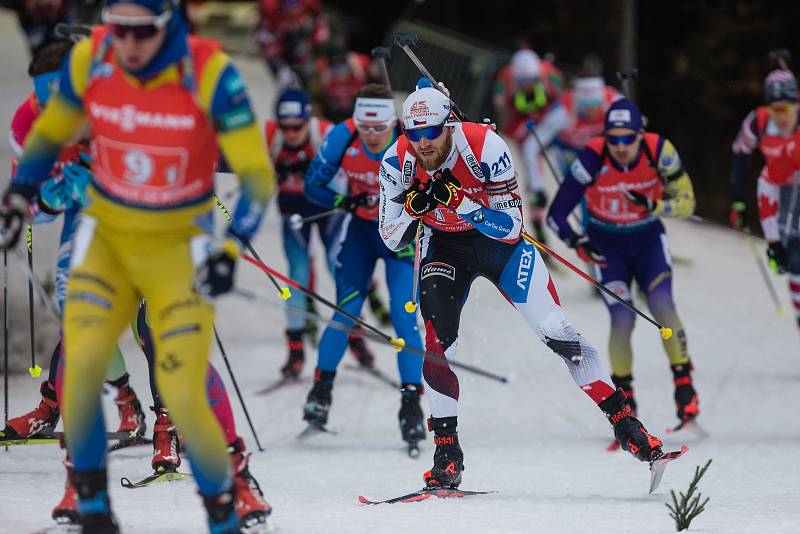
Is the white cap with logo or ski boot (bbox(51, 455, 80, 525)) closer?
ski boot (bbox(51, 455, 80, 525))

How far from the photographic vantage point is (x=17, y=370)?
916 centimetres

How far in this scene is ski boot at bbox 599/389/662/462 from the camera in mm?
6113

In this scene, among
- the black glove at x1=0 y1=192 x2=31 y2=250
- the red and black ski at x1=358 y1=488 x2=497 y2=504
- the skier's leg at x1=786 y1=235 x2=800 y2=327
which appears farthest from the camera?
the skier's leg at x1=786 y1=235 x2=800 y2=327

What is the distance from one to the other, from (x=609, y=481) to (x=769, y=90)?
11.5 feet

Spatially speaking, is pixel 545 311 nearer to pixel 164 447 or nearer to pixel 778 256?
pixel 164 447

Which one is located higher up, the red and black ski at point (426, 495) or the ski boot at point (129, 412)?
the red and black ski at point (426, 495)

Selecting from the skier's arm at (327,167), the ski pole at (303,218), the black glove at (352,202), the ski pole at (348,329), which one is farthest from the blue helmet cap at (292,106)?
the ski pole at (348,329)

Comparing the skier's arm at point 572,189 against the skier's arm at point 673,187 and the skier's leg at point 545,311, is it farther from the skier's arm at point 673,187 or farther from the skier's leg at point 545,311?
the skier's leg at point 545,311

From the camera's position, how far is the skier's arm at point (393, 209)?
19.8ft

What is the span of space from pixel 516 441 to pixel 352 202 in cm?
189

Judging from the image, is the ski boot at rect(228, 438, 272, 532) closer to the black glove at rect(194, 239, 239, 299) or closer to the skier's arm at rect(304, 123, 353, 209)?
the black glove at rect(194, 239, 239, 299)

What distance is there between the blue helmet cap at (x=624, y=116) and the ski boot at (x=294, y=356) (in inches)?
113

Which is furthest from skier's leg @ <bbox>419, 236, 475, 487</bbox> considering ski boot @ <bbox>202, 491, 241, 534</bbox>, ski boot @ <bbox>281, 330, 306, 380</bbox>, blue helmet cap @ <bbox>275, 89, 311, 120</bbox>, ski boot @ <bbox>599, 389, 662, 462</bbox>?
ski boot @ <bbox>281, 330, 306, 380</bbox>

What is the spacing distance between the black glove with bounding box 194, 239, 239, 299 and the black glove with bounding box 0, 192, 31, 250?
2.36ft
